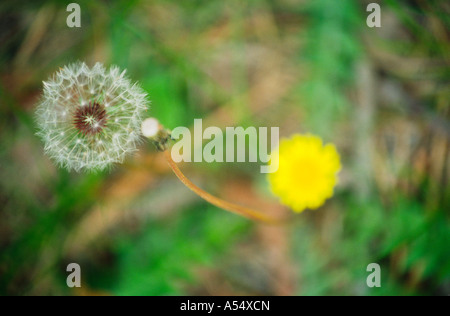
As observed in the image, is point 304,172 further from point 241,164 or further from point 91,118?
point 91,118

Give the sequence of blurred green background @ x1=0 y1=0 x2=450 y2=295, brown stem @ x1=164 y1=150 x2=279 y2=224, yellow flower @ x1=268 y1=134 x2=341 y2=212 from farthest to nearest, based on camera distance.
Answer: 1. blurred green background @ x1=0 y1=0 x2=450 y2=295
2. yellow flower @ x1=268 y1=134 x2=341 y2=212
3. brown stem @ x1=164 y1=150 x2=279 y2=224

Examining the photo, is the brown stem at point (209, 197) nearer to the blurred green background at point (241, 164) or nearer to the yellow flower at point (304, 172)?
the yellow flower at point (304, 172)

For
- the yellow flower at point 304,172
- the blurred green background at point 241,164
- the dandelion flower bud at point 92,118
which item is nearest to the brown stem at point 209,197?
the dandelion flower bud at point 92,118

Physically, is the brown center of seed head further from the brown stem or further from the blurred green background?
the blurred green background

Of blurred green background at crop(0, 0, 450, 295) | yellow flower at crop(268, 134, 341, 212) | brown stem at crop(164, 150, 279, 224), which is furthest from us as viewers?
blurred green background at crop(0, 0, 450, 295)

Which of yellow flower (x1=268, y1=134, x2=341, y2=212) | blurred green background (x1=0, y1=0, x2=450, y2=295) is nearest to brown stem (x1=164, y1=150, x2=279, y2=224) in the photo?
yellow flower (x1=268, y1=134, x2=341, y2=212)

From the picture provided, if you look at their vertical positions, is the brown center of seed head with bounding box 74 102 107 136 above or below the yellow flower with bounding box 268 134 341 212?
above
